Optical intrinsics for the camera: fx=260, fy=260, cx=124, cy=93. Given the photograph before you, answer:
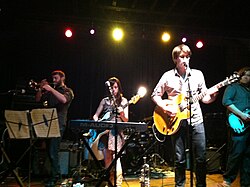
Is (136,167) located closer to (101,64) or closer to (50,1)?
(101,64)

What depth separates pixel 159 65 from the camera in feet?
24.1

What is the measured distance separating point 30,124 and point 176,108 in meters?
1.82

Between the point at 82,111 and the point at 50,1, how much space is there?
2788 mm

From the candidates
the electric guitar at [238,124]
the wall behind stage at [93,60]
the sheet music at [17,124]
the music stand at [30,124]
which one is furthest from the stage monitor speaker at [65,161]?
the electric guitar at [238,124]

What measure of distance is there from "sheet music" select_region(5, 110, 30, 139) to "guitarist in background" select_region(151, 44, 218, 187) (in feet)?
5.52

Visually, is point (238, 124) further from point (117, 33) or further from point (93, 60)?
point (93, 60)

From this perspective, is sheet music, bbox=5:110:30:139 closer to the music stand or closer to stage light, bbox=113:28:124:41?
the music stand

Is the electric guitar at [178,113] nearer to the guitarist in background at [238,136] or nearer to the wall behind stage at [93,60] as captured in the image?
the guitarist in background at [238,136]

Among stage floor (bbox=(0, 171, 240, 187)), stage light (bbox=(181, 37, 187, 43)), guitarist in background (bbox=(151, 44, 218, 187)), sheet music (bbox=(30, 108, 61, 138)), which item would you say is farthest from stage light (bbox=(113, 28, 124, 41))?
sheet music (bbox=(30, 108, 61, 138))

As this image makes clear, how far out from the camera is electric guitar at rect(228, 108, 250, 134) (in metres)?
3.71

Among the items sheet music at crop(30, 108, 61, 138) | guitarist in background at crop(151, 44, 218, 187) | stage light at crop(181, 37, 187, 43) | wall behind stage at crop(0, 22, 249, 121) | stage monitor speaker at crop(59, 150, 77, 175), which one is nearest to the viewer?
guitarist in background at crop(151, 44, 218, 187)

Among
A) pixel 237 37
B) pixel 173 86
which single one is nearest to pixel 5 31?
pixel 173 86

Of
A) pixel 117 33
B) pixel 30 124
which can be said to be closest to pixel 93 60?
pixel 117 33

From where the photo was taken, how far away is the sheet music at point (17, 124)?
3.10 metres
